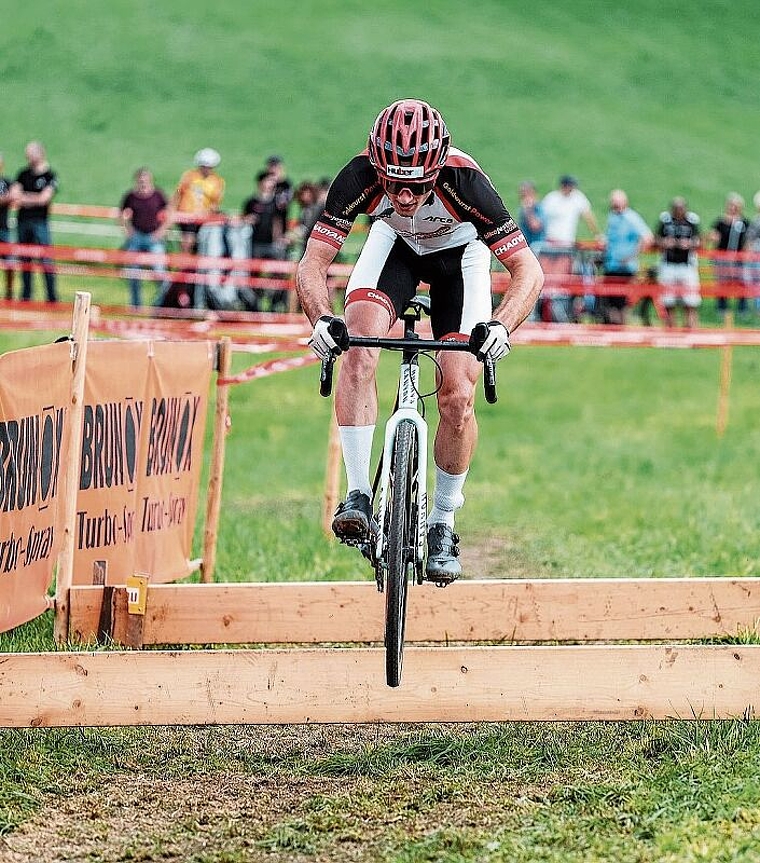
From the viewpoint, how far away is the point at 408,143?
586cm

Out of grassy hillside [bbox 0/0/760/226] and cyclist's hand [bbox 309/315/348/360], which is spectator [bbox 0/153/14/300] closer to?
cyclist's hand [bbox 309/315/348/360]

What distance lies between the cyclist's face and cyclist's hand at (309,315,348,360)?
0.60m

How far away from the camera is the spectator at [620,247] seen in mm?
23172

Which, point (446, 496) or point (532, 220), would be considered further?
point (532, 220)

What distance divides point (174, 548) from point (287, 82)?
44.4m

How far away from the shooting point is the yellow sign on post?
23.5ft

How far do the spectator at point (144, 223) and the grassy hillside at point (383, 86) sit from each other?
18.9 m

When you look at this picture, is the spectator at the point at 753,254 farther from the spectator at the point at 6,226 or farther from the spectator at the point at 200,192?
the spectator at the point at 6,226

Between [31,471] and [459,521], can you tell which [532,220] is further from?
[31,471]

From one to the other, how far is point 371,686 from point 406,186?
208cm

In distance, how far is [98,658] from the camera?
5781 mm

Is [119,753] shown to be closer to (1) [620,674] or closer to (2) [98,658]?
(2) [98,658]

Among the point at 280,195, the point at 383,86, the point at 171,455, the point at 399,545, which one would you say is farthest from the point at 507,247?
the point at 383,86

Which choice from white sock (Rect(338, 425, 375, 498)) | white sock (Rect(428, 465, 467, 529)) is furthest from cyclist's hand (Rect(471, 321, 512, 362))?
white sock (Rect(428, 465, 467, 529))
